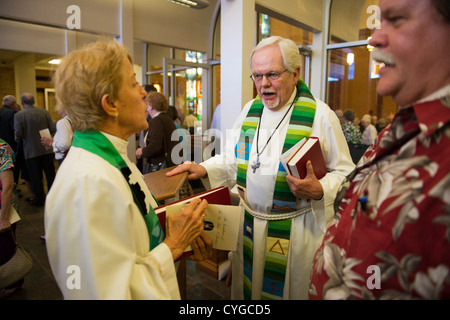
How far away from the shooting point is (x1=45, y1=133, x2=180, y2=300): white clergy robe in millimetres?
890

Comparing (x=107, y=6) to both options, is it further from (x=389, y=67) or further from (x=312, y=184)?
(x=389, y=67)

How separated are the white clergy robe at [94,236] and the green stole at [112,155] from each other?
34 millimetres

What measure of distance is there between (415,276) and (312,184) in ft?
2.75

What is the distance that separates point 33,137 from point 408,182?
6023 mm

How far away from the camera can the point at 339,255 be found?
2.98 ft

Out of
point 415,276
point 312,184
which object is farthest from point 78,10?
point 415,276

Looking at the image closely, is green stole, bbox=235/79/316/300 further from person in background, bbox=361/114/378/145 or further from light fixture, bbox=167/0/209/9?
person in background, bbox=361/114/378/145

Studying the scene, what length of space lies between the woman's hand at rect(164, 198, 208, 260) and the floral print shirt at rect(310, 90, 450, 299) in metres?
0.54

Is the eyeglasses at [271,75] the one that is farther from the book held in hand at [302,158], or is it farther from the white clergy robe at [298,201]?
the book held in hand at [302,158]

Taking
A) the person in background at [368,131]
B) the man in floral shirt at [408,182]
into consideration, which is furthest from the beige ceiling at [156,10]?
the man in floral shirt at [408,182]

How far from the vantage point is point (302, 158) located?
1440 mm

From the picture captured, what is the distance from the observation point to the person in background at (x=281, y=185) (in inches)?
68.6

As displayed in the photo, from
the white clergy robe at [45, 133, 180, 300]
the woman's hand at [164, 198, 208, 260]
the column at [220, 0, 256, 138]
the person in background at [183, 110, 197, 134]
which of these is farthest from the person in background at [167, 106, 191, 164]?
the white clergy robe at [45, 133, 180, 300]

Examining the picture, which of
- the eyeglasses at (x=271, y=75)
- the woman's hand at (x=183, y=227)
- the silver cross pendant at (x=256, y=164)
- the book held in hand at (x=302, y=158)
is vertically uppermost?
the eyeglasses at (x=271, y=75)
